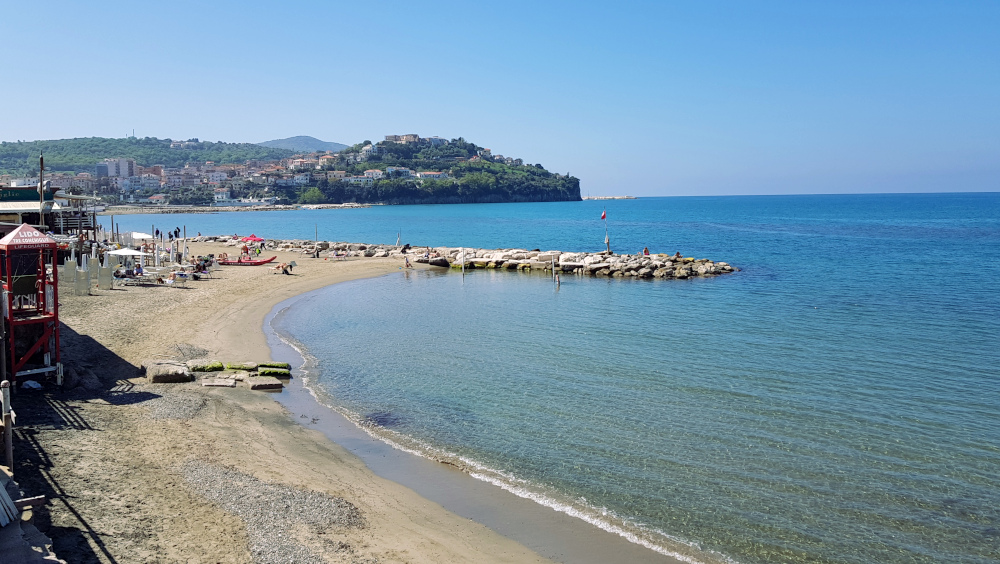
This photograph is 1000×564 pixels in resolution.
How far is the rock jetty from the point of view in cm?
3797

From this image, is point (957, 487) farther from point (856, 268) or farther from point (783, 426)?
point (856, 268)

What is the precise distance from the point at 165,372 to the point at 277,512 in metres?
7.72

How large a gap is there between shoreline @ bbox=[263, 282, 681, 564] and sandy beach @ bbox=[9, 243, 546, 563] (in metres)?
0.26

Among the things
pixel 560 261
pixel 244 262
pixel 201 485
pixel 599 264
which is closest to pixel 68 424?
pixel 201 485

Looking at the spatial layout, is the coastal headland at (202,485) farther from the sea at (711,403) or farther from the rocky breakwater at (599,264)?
the rocky breakwater at (599,264)

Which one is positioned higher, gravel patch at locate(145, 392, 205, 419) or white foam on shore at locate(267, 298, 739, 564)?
gravel patch at locate(145, 392, 205, 419)

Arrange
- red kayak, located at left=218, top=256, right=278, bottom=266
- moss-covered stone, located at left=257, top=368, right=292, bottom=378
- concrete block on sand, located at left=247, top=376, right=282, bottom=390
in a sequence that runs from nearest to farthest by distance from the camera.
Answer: concrete block on sand, located at left=247, top=376, right=282, bottom=390, moss-covered stone, located at left=257, top=368, right=292, bottom=378, red kayak, located at left=218, top=256, right=278, bottom=266

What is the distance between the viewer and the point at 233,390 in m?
14.8

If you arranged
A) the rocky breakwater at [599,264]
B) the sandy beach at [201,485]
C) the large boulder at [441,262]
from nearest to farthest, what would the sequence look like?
1. the sandy beach at [201,485]
2. the rocky breakwater at [599,264]
3. the large boulder at [441,262]

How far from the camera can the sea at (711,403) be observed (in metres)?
8.99

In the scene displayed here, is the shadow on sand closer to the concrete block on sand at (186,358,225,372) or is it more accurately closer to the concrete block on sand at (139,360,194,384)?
the concrete block on sand at (139,360,194,384)

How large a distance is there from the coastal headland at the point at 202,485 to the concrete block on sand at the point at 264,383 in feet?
0.69

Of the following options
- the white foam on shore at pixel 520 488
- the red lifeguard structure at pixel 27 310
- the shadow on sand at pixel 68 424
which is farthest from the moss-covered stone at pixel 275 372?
the red lifeguard structure at pixel 27 310

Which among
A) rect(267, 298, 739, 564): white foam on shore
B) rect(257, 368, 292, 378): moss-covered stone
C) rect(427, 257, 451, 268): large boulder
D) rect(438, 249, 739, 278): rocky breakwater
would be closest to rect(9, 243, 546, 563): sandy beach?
rect(267, 298, 739, 564): white foam on shore
